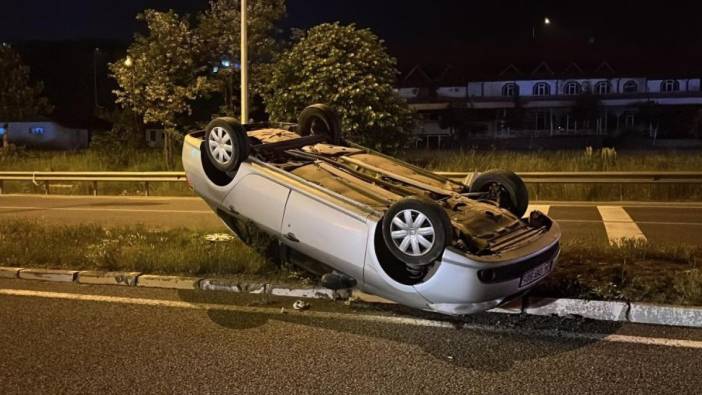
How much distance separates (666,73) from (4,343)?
6001 cm

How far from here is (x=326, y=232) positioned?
5.56m

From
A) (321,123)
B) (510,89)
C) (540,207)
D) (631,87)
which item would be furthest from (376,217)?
(631,87)

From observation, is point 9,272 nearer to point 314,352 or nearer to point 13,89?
point 314,352

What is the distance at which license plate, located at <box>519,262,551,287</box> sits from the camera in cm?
525

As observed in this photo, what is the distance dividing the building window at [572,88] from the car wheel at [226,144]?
177ft

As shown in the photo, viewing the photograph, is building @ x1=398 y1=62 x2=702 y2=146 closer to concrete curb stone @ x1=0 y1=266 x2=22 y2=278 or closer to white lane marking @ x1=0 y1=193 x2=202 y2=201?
white lane marking @ x1=0 y1=193 x2=202 y2=201

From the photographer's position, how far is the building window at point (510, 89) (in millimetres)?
57188

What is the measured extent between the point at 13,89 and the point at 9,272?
44.5m

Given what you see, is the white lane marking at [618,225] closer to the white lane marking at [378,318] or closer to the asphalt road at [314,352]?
the white lane marking at [378,318]

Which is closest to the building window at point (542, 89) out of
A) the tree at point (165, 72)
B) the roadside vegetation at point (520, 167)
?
the roadside vegetation at point (520, 167)

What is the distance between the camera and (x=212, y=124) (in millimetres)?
6352

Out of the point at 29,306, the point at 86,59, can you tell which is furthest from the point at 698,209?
the point at 86,59

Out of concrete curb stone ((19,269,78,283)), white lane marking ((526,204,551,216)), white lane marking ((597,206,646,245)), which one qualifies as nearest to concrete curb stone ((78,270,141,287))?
concrete curb stone ((19,269,78,283))

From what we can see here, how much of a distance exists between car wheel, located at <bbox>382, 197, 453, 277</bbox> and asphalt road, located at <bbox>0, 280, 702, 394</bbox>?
2.32ft
